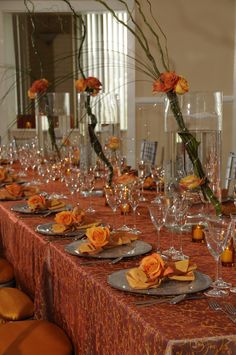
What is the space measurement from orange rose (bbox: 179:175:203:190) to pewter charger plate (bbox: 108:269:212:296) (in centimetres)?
55

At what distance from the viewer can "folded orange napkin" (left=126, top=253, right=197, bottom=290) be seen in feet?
4.83

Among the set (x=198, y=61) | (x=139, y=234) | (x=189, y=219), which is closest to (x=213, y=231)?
(x=139, y=234)

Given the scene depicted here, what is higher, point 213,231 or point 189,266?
point 213,231

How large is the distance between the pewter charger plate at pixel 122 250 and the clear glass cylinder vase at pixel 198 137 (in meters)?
0.38

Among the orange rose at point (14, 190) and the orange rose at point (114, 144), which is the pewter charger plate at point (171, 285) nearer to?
the orange rose at point (14, 190)

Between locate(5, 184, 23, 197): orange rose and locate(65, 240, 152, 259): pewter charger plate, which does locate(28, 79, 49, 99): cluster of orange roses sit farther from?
locate(65, 240, 152, 259): pewter charger plate

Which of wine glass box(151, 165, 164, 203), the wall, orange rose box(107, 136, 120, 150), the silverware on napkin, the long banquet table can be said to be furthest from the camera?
the wall

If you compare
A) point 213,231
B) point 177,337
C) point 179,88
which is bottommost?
point 177,337

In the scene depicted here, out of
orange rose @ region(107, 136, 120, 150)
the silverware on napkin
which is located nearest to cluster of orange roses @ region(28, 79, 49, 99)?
orange rose @ region(107, 136, 120, 150)

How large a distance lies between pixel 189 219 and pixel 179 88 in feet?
1.72

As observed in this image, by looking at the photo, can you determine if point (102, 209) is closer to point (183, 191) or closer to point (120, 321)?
point (183, 191)

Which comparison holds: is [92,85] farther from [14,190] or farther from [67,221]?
[67,221]

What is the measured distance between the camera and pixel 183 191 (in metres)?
2.19

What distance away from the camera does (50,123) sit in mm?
3824
